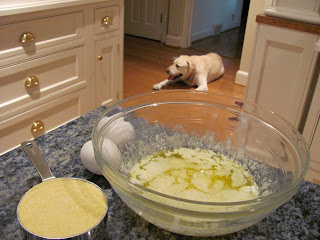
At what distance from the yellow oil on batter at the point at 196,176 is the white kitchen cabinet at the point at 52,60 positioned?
1.19 metres

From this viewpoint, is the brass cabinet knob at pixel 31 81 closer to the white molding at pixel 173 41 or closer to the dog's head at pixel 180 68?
the dog's head at pixel 180 68

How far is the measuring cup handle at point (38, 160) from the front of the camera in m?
0.66

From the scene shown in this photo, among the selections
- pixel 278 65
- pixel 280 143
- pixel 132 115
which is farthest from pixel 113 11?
pixel 280 143

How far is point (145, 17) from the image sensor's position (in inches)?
181

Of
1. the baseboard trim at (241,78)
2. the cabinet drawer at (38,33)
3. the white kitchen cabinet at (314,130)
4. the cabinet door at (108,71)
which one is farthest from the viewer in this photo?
the baseboard trim at (241,78)

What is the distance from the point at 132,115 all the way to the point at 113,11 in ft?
5.22

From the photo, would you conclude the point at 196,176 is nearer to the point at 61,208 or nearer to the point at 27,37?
the point at 61,208

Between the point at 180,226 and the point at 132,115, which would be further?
the point at 132,115

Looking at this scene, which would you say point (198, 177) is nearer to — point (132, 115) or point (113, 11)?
point (132, 115)

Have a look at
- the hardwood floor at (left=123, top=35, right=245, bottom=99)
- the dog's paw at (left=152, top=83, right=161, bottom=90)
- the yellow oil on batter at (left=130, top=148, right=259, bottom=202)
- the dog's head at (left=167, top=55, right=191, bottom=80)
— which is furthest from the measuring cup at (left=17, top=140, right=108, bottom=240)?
the dog's head at (left=167, top=55, right=191, bottom=80)

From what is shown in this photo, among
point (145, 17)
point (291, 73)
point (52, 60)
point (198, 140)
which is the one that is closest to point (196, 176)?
point (198, 140)

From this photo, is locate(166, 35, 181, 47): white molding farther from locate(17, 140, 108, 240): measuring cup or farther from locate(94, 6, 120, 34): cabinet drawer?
locate(17, 140, 108, 240): measuring cup

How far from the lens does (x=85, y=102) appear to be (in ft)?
7.50

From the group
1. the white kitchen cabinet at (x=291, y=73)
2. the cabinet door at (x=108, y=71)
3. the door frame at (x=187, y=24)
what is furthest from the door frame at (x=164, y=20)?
the white kitchen cabinet at (x=291, y=73)
